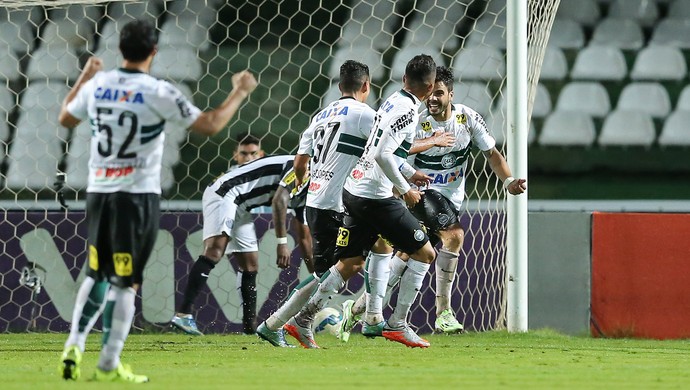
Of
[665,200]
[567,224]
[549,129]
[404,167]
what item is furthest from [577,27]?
[404,167]

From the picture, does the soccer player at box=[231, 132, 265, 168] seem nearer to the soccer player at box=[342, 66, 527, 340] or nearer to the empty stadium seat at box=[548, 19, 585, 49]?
the soccer player at box=[342, 66, 527, 340]

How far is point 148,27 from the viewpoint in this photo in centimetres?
503

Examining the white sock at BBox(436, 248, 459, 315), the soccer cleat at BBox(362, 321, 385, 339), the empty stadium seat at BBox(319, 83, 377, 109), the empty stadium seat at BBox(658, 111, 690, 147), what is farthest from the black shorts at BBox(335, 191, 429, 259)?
the empty stadium seat at BBox(658, 111, 690, 147)

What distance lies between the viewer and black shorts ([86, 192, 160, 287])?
16.3 ft

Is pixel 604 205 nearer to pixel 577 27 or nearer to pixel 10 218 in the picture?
pixel 577 27

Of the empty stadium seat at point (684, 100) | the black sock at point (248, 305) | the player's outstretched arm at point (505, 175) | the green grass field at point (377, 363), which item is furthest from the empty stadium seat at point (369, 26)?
the green grass field at point (377, 363)

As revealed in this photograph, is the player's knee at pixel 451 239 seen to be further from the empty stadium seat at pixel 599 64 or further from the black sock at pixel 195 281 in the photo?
the empty stadium seat at pixel 599 64

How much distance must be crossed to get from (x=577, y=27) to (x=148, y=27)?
981 centimetres

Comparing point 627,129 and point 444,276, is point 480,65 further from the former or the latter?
point 444,276

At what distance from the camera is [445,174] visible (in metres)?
8.54

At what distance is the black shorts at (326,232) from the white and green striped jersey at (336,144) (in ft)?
0.15

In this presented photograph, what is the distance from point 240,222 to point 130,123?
166 inches

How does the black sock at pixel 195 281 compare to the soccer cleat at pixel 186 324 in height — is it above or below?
above

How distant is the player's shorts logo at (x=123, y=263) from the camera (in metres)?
4.95
